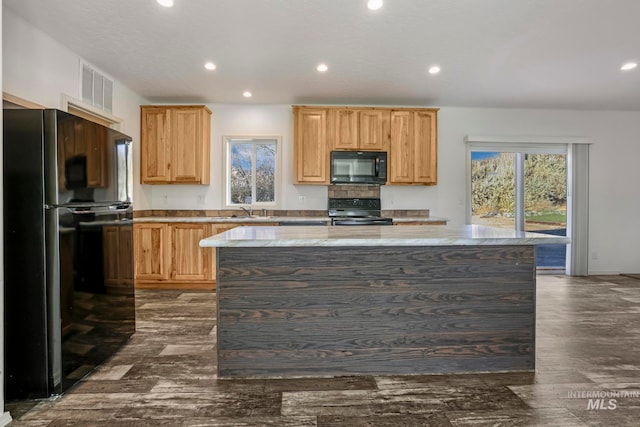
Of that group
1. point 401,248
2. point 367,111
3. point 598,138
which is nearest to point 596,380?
point 401,248

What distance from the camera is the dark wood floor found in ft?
5.95

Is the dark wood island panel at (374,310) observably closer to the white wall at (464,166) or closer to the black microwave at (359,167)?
the black microwave at (359,167)

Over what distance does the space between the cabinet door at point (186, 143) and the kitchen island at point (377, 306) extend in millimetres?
2827

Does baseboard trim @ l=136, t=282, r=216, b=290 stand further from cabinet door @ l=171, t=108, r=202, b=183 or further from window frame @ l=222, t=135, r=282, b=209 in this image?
cabinet door @ l=171, t=108, r=202, b=183

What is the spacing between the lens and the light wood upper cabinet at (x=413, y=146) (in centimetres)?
485

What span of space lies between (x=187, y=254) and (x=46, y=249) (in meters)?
2.60

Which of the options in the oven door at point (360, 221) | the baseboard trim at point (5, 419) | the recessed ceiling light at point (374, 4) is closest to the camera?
the baseboard trim at point (5, 419)

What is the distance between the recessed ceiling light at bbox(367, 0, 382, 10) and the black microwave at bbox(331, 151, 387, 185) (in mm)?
2197

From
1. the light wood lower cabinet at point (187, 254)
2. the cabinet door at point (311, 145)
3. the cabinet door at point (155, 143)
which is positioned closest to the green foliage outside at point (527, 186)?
the cabinet door at point (311, 145)

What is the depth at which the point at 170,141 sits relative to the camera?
475 cm

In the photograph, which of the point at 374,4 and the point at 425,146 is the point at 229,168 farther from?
the point at 374,4

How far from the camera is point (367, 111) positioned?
15.8ft

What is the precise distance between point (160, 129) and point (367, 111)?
2.74 metres

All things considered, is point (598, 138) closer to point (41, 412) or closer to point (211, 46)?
point (211, 46)
